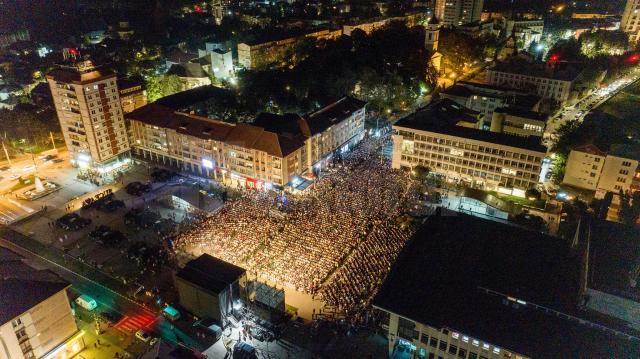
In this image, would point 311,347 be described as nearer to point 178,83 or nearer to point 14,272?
point 14,272

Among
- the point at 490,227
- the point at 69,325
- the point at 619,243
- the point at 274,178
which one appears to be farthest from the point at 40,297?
the point at 619,243

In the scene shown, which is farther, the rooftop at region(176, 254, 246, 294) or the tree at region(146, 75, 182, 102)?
the tree at region(146, 75, 182, 102)

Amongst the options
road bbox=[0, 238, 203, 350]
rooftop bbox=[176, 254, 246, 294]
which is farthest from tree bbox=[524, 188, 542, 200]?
road bbox=[0, 238, 203, 350]

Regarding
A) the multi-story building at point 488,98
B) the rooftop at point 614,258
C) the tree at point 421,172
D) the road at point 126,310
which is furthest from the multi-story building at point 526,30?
the road at point 126,310

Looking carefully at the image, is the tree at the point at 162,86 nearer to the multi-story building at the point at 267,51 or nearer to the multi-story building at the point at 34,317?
the multi-story building at the point at 267,51

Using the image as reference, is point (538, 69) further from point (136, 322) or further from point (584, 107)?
point (136, 322)

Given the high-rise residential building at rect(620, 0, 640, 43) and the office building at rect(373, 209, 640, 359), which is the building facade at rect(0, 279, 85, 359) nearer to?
the office building at rect(373, 209, 640, 359)
